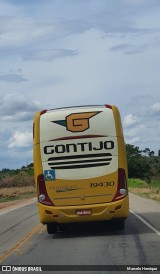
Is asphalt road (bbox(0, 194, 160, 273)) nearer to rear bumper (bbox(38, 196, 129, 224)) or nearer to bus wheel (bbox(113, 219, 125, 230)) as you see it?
bus wheel (bbox(113, 219, 125, 230))

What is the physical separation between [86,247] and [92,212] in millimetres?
2376

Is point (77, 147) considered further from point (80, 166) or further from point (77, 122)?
point (77, 122)

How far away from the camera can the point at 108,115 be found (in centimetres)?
1614

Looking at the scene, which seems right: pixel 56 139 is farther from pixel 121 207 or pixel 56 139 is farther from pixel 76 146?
pixel 121 207

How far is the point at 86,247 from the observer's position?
44.3 ft

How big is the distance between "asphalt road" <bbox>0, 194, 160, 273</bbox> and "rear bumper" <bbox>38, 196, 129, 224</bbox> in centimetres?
59

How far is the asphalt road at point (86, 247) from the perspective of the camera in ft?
36.3

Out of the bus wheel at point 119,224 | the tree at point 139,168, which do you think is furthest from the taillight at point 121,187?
the tree at point 139,168

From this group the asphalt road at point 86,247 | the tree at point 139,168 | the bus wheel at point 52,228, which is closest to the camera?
the asphalt road at point 86,247

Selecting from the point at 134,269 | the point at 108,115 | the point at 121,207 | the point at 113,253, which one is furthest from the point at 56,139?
the point at 134,269

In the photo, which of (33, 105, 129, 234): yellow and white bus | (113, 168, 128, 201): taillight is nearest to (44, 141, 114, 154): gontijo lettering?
(33, 105, 129, 234): yellow and white bus

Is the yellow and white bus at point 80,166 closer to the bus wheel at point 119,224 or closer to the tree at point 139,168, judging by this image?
the bus wheel at point 119,224

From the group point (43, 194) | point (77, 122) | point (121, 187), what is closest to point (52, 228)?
point (43, 194)

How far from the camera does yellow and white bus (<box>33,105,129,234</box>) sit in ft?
51.8
